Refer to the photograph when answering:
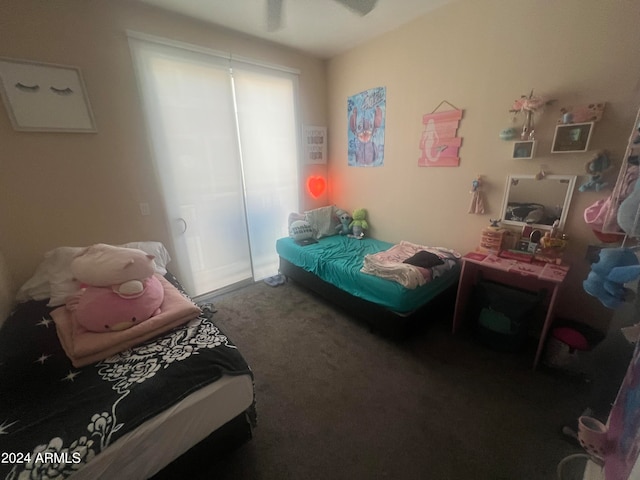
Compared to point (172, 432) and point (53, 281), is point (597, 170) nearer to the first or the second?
point (172, 432)

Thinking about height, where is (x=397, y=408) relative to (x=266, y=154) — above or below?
below

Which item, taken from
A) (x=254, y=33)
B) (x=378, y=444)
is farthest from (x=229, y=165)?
(x=378, y=444)

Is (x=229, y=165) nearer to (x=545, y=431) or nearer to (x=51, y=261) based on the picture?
(x=51, y=261)

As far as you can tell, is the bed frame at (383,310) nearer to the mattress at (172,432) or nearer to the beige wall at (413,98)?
the beige wall at (413,98)

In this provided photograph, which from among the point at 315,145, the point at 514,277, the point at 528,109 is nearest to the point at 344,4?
the point at 315,145

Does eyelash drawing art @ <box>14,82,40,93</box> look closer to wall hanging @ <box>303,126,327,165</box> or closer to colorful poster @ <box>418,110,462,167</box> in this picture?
wall hanging @ <box>303,126,327,165</box>

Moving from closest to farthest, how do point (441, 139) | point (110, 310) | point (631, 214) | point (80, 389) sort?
1. point (631, 214)
2. point (80, 389)
3. point (110, 310)
4. point (441, 139)

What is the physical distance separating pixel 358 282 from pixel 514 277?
123 centimetres

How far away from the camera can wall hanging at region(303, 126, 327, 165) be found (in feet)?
10.2

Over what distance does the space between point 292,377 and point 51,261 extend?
1.88 meters

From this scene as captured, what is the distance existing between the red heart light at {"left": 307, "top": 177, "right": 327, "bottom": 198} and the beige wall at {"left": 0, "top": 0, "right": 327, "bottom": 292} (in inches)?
64.6

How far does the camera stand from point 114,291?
50.0 inches

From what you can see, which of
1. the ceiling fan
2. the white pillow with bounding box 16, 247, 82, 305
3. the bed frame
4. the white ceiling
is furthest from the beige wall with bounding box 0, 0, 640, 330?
the bed frame

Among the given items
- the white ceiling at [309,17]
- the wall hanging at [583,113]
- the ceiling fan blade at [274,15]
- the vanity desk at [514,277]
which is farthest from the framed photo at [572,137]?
the ceiling fan blade at [274,15]
